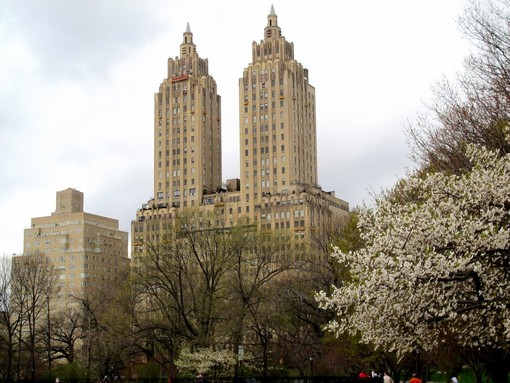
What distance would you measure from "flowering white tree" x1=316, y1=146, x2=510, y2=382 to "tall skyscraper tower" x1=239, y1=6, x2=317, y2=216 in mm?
123423

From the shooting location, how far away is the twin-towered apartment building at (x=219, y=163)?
14700 centimetres

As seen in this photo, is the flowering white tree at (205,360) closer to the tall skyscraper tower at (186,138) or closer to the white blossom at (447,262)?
the white blossom at (447,262)

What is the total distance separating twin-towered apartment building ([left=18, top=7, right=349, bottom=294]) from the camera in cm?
14700

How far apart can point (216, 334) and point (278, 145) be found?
97.1 metres

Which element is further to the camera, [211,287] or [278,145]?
[278,145]

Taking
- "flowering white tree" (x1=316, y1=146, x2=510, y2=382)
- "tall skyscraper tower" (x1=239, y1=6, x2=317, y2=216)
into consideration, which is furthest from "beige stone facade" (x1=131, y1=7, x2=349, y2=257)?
"flowering white tree" (x1=316, y1=146, x2=510, y2=382)

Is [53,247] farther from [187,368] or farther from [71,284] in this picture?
[187,368]

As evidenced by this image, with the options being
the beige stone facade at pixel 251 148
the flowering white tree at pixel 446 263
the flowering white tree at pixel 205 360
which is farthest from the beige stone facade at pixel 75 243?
the flowering white tree at pixel 446 263

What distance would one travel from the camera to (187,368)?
52.8 meters

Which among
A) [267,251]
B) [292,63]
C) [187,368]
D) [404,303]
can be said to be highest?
[292,63]

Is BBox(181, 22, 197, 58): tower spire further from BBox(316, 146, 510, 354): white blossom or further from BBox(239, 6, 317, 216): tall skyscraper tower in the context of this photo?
BBox(316, 146, 510, 354): white blossom

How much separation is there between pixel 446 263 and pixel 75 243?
16013 cm

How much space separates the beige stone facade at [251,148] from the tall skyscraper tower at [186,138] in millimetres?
212

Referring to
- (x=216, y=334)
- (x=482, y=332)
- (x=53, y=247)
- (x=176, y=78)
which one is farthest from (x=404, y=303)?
(x=53, y=247)
